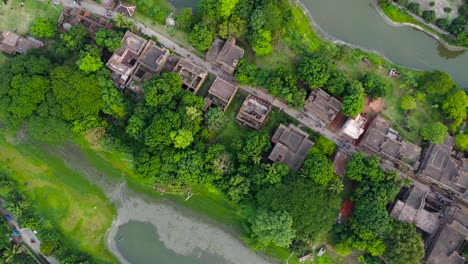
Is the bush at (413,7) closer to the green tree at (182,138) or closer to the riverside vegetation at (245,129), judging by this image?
the riverside vegetation at (245,129)

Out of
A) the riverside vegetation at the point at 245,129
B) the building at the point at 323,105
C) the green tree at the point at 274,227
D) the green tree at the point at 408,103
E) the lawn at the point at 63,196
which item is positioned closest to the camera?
the green tree at the point at 274,227

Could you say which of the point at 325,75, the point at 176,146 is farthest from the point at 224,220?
the point at 325,75

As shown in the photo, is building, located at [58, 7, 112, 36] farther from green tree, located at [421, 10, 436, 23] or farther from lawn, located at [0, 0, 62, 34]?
green tree, located at [421, 10, 436, 23]

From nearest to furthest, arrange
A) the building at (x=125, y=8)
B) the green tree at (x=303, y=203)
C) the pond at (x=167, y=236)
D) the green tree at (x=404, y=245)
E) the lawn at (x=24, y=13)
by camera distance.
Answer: the green tree at (x=404, y=245) < the green tree at (x=303, y=203) < the pond at (x=167, y=236) < the building at (x=125, y=8) < the lawn at (x=24, y=13)

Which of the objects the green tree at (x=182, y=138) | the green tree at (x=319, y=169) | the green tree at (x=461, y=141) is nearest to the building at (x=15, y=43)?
the green tree at (x=182, y=138)

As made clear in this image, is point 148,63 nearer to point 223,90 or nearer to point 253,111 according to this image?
point 223,90

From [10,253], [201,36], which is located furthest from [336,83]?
[10,253]
